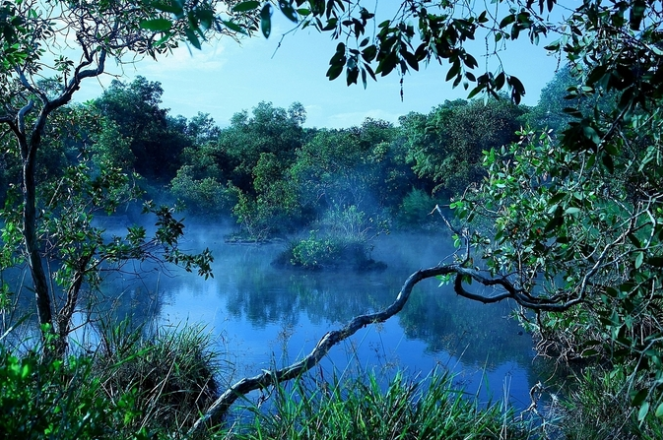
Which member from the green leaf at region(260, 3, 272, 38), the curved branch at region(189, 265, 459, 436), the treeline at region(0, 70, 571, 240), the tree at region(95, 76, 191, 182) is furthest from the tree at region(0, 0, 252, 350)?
the tree at region(95, 76, 191, 182)

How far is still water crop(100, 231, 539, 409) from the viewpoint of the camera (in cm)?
412

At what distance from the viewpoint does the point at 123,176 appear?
9.98 ft

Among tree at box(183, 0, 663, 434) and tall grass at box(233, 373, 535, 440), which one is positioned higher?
tree at box(183, 0, 663, 434)

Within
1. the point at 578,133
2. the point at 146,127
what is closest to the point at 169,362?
the point at 578,133

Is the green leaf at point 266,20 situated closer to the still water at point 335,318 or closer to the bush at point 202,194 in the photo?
the still water at point 335,318

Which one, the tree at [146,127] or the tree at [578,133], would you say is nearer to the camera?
the tree at [578,133]

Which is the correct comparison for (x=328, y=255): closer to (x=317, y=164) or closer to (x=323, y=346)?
(x=317, y=164)

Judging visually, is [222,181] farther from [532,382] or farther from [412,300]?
[532,382]

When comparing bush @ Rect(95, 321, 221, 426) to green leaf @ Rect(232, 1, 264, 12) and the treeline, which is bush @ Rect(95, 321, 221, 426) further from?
the treeline

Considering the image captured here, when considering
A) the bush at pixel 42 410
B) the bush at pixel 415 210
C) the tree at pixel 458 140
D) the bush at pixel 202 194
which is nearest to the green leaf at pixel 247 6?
the bush at pixel 42 410

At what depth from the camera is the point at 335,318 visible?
19.6 ft

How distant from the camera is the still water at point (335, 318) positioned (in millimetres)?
4121

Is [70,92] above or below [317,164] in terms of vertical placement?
below

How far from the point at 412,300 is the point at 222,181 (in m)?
5.94
